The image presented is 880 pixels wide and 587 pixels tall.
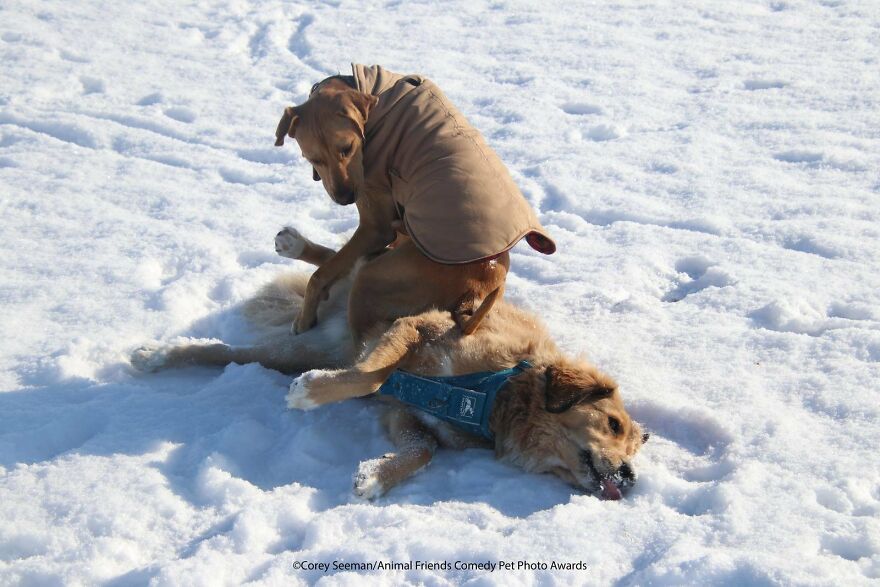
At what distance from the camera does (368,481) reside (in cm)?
336

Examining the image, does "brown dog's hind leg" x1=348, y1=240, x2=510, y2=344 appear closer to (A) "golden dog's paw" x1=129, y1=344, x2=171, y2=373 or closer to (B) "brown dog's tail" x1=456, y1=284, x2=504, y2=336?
(B) "brown dog's tail" x1=456, y1=284, x2=504, y2=336

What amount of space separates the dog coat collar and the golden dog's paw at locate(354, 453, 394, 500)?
48 cm

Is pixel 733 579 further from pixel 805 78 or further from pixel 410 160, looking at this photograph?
pixel 805 78

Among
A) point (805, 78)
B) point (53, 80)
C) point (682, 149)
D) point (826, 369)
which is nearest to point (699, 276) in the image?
point (826, 369)

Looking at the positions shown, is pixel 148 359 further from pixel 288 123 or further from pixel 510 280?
pixel 510 280

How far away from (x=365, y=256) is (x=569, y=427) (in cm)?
156

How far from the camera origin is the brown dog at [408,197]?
3.91 meters

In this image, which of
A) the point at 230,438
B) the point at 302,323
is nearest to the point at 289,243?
the point at 302,323

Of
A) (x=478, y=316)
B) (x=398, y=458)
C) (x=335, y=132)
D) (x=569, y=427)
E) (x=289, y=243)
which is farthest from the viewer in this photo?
(x=289, y=243)

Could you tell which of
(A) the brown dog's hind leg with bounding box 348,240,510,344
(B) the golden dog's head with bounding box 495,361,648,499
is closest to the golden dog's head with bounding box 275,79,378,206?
(A) the brown dog's hind leg with bounding box 348,240,510,344

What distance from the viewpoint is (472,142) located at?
165 inches

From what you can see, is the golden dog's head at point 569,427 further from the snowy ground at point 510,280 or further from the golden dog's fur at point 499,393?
the snowy ground at point 510,280

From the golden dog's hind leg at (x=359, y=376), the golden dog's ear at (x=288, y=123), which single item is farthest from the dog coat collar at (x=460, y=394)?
the golden dog's ear at (x=288, y=123)

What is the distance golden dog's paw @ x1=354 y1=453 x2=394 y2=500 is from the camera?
3.33 metres
